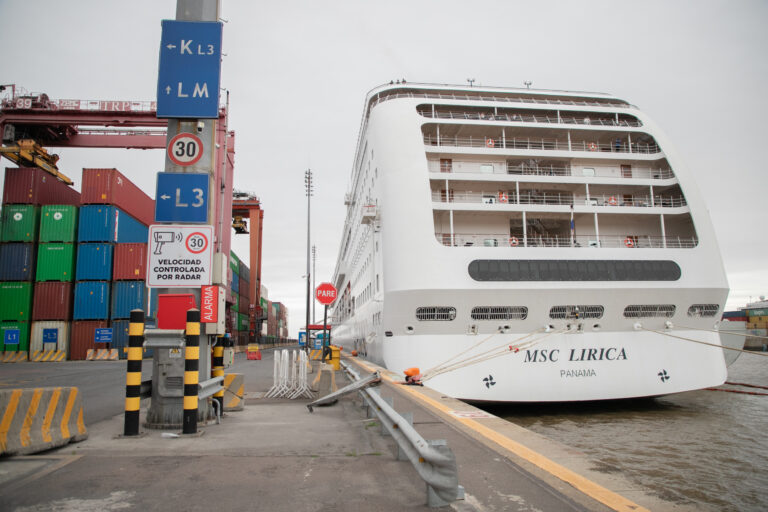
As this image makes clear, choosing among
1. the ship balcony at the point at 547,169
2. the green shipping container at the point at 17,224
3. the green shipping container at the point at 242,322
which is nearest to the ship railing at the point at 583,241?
the ship balcony at the point at 547,169

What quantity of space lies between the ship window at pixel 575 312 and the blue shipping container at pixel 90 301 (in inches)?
1184

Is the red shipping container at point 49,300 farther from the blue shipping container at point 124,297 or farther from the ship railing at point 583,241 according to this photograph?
the ship railing at point 583,241

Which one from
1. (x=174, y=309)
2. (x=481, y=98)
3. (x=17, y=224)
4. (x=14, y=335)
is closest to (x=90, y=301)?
(x=14, y=335)

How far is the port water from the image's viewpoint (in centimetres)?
698

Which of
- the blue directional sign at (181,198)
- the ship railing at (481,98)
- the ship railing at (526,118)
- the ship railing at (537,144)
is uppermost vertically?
the ship railing at (481,98)

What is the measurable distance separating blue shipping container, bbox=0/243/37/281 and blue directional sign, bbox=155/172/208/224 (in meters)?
31.6

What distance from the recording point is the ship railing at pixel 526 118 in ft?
53.8

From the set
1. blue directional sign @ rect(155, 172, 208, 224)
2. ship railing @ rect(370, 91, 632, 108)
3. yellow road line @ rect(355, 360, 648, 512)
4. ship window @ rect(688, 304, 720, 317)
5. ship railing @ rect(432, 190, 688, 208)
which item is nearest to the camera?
yellow road line @ rect(355, 360, 648, 512)

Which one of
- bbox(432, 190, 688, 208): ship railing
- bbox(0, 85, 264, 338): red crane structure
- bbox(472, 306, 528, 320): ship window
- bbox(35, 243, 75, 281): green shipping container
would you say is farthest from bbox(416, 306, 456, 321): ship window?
bbox(35, 243, 75, 281): green shipping container

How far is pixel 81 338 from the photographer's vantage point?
31797 millimetres

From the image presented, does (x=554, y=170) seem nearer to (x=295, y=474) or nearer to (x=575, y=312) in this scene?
(x=575, y=312)

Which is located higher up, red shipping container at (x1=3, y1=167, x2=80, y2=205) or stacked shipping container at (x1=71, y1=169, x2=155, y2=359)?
red shipping container at (x1=3, y1=167, x2=80, y2=205)

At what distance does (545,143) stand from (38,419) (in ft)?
53.2

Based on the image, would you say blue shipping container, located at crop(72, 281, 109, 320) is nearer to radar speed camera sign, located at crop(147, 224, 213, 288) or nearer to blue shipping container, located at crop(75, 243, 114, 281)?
blue shipping container, located at crop(75, 243, 114, 281)
